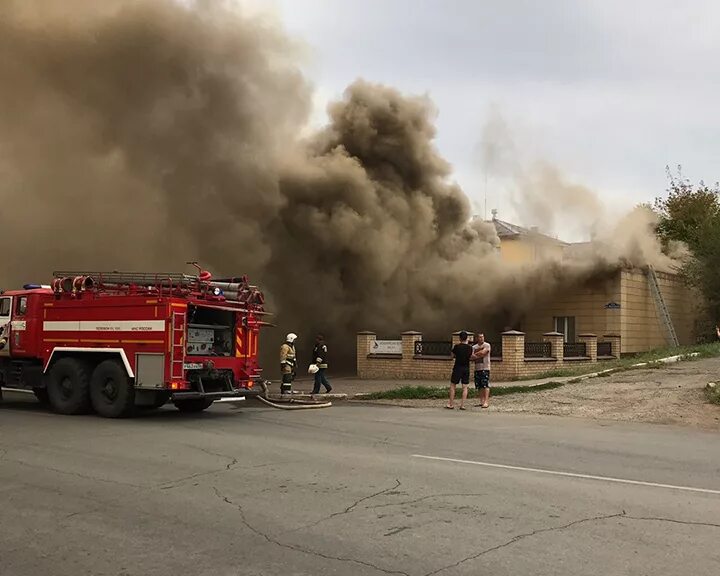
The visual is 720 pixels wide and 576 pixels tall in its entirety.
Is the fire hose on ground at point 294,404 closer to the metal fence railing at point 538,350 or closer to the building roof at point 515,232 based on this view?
the metal fence railing at point 538,350

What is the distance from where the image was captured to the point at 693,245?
83.0 ft

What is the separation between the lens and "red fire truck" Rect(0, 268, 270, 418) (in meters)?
10.5

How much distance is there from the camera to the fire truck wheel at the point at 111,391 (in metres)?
10.6

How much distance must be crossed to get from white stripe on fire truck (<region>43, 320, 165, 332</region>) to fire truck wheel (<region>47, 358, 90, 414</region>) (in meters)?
0.55

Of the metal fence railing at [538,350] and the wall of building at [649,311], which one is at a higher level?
the wall of building at [649,311]

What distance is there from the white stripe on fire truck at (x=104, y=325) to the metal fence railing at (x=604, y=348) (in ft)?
48.9

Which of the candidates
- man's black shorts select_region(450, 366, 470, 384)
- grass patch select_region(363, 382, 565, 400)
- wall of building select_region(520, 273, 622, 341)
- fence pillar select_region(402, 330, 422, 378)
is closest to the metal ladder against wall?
wall of building select_region(520, 273, 622, 341)

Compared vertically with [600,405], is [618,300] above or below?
above

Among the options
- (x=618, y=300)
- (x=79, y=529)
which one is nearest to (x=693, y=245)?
(x=618, y=300)

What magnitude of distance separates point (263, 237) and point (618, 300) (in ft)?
39.0

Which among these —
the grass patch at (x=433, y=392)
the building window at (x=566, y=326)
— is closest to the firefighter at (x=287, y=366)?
the grass patch at (x=433, y=392)

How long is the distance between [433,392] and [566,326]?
37.8 feet

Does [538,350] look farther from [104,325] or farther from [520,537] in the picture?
[520,537]

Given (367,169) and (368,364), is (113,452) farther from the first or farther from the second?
(367,169)
